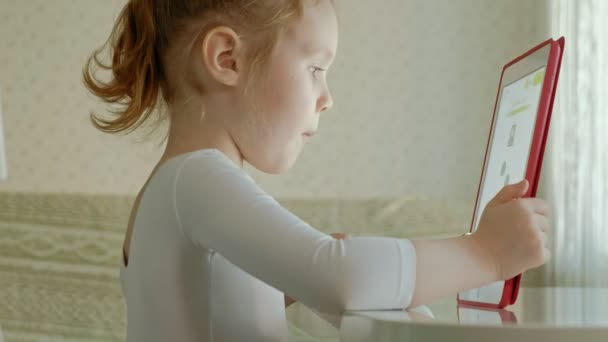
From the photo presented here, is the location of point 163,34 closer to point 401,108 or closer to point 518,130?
point 518,130

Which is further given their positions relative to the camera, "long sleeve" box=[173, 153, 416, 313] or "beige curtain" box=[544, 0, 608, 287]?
"beige curtain" box=[544, 0, 608, 287]

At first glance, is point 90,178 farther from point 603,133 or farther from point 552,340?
point 552,340

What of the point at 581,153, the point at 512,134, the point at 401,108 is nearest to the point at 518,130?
the point at 512,134

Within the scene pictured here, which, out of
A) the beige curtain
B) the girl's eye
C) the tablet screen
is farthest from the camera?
the beige curtain

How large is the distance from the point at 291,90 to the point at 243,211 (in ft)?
0.64

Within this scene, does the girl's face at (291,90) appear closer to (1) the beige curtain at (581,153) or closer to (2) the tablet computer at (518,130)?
(2) the tablet computer at (518,130)

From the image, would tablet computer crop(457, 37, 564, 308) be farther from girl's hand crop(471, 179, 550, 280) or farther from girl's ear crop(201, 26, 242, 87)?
girl's ear crop(201, 26, 242, 87)

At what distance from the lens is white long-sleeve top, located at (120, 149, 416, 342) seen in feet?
1.97

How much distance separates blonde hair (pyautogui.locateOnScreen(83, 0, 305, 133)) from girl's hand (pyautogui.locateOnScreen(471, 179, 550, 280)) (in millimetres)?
285

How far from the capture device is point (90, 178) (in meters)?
3.23

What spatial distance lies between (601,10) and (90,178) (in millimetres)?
1967

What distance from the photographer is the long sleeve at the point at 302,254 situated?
23.5 inches

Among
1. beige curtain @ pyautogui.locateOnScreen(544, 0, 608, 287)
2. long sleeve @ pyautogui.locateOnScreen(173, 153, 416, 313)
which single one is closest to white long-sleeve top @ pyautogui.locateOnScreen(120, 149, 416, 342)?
long sleeve @ pyautogui.locateOnScreen(173, 153, 416, 313)

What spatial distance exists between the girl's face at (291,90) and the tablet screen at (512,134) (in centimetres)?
17
